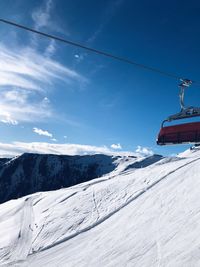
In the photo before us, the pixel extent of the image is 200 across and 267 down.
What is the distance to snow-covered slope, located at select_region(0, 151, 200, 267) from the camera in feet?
37.1

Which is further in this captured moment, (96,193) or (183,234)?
(96,193)

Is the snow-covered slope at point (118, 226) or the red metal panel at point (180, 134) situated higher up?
the red metal panel at point (180, 134)

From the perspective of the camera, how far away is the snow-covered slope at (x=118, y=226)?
37.1 ft

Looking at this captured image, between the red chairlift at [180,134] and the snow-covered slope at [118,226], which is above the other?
the red chairlift at [180,134]

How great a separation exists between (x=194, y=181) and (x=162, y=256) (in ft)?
23.0

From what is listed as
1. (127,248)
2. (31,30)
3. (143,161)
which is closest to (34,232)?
(127,248)

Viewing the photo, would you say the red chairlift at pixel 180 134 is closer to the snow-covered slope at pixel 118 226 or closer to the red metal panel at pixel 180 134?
the red metal panel at pixel 180 134

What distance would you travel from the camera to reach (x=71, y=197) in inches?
864

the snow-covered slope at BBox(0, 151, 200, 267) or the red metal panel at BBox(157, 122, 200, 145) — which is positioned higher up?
the red metal panel at BBox(157, 122, 200, 145)

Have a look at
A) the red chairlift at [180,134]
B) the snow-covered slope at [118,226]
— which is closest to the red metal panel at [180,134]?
the red chairlift at [180,134]

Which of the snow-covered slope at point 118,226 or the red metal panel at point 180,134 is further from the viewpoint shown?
the red metal panel at point 180,134

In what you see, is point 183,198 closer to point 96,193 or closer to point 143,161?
point 96,193

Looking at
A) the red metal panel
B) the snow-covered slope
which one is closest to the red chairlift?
the red metal panel

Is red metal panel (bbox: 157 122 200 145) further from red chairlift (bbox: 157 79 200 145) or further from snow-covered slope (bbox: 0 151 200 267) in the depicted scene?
snow-covered slope (bbox: 0 151 200 267)
